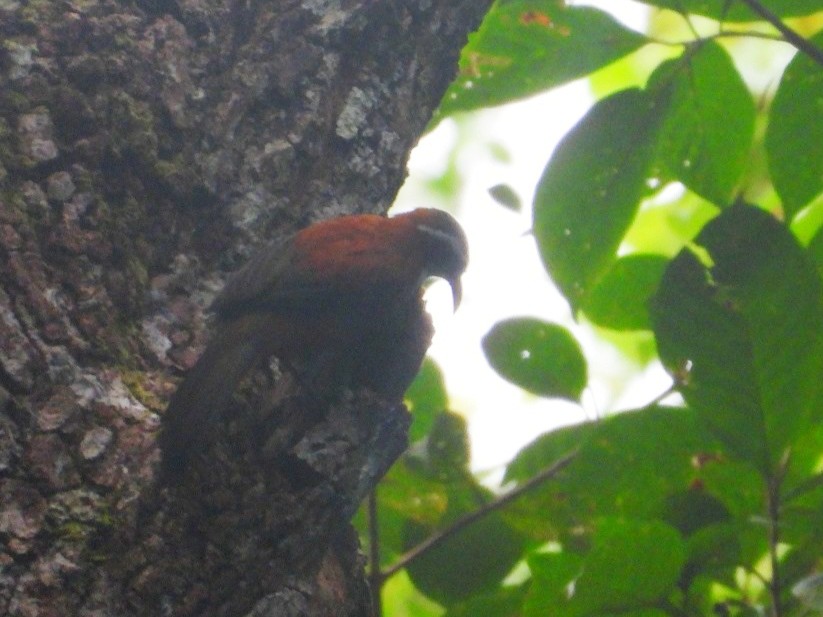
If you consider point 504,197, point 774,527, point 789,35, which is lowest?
point 774,527

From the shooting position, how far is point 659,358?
2639mm

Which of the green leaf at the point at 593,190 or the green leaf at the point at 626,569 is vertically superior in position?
the green leaf at the point at 593,190

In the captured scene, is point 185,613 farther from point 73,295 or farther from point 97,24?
point 97,24

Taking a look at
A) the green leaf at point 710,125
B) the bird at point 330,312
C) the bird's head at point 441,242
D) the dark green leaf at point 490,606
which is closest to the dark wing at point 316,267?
the bird at point 330,312

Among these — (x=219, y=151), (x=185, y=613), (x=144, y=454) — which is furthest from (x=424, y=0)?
(x=185, y=613)

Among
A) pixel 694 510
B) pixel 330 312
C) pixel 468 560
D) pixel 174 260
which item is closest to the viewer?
pixel 174 260

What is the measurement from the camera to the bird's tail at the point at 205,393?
74.7 inches

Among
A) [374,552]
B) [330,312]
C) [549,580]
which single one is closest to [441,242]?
[330,312]

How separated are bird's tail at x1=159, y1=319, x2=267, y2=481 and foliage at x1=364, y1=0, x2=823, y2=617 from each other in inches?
34.8

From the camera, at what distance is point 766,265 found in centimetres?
238

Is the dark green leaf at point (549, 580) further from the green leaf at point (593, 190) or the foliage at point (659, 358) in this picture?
the green leaf at point (593, 190)

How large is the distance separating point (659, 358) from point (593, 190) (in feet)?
1.60

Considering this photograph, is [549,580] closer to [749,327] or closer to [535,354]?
[535,354]

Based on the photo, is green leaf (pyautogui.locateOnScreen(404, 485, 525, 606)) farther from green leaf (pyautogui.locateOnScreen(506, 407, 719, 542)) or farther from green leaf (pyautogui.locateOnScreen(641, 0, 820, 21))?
green leaf (pyautogui.locateOnScreen(641, 0, 820, 21))
